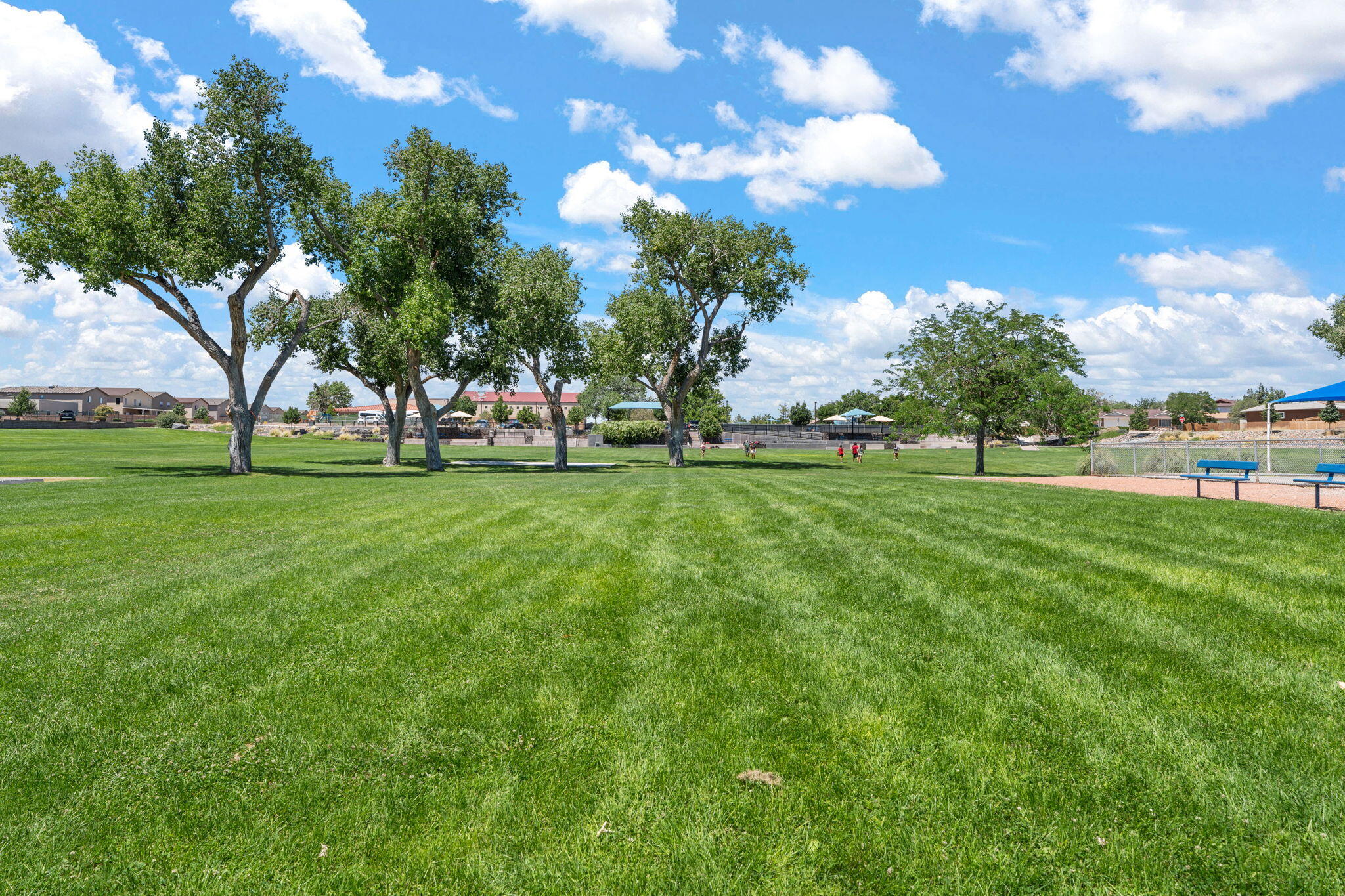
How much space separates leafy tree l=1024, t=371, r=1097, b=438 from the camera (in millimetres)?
27516

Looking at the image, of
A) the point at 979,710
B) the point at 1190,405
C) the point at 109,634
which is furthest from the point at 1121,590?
the point at 1190,405

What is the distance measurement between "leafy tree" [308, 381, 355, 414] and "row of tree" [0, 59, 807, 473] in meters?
118

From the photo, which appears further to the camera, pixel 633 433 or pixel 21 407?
pixel 21 407

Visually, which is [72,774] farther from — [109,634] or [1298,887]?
[1298,887]

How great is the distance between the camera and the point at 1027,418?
94.1 ft

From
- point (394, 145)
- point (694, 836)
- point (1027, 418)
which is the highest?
point (394, 145)

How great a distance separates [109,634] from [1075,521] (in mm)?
11446

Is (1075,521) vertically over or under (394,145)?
under

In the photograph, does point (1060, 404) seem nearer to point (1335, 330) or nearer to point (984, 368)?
point (984, 368)

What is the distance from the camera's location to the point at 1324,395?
17.1 meters

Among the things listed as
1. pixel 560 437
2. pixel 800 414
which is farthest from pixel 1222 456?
pixel 800 414

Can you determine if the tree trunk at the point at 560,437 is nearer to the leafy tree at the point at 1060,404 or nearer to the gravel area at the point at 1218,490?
the gravel area at the point at 1218,490

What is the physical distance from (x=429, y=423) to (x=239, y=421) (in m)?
7.68

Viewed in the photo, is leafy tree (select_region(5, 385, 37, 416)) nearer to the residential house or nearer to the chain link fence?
the residential house
